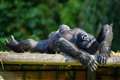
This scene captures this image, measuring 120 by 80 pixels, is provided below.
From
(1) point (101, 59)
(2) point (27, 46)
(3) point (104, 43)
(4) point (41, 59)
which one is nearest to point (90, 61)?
(1) point (101, 59)

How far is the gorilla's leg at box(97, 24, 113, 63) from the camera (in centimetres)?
655

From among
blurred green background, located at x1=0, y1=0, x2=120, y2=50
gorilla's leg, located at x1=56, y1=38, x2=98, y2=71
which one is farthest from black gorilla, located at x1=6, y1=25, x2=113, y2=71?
blurred green background, located at x1=0, y1=0, x2=120, y2=50

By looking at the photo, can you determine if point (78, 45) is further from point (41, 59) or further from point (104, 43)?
point (41, 59)

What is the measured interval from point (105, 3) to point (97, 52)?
6079 millimetres

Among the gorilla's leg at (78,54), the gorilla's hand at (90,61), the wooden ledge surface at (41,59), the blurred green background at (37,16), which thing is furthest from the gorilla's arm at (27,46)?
the blurred green background at (37,16)

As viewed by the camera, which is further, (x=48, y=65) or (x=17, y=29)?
(x=17, y=29)

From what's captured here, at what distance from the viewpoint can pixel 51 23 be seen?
17.5 m

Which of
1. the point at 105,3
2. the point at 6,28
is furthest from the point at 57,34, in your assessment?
the point at 6,28

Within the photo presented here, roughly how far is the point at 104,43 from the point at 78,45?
27 centimetres

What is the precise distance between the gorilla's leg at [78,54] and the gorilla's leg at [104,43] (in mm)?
74

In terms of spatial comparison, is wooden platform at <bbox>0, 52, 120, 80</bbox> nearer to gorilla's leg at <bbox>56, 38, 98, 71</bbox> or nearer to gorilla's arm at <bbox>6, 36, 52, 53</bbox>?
gorilla's leg at <bbox>56, 38, 98, 71</bbox>

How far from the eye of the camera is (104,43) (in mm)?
A: 6750

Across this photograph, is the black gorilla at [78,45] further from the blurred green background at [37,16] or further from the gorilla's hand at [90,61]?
the blurred green background at [37,16]

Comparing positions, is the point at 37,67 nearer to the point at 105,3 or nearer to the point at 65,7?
the point at 105,3
